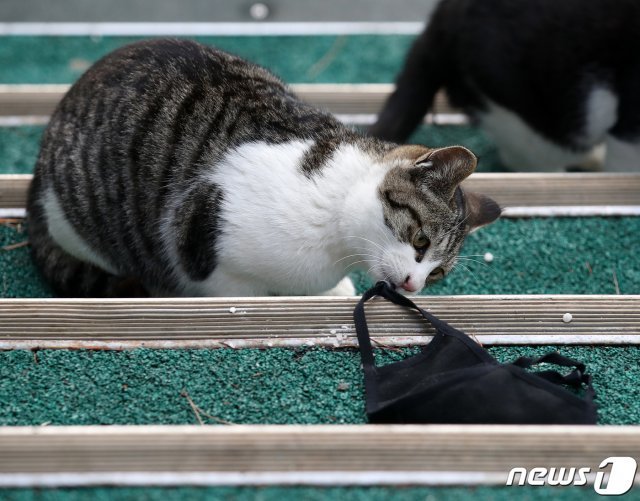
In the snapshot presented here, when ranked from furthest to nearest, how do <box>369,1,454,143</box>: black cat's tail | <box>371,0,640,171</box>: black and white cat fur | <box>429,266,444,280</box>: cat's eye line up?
<box>369,1,454,143</box>: black cat's tail, <box>371,0,640,171</box>: black and white cat fur, <box>429,266,444,280</box>: cat's eye

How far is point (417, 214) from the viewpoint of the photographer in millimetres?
1842

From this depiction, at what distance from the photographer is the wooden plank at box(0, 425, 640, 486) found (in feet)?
4.62

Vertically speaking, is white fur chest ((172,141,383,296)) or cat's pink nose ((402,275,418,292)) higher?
white fur chest ((172,141,383,296))

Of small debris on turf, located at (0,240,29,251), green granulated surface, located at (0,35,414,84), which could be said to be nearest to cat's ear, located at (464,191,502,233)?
small debris on turf, located at (0,240,29,251)

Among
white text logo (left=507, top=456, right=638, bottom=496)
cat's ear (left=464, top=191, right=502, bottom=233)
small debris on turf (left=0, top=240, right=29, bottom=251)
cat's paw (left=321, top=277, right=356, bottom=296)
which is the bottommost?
cat's paw (left=321, top=277, right=356, bottom=296)

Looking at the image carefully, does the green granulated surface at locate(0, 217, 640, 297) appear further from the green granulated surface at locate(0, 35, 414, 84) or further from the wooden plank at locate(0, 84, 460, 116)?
the green granulated surface at locate(0, 35, 414, 84)

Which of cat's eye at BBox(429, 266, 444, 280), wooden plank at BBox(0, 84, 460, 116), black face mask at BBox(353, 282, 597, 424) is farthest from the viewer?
wooden plank at BBox(0, 84, 460, 116)

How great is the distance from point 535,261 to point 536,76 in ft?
2.21

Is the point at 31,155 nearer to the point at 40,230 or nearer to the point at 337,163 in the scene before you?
the point at 40,230

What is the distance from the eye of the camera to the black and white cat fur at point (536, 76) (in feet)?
8.25

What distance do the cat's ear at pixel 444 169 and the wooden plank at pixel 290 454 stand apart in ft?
2.04

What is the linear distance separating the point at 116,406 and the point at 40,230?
0.71 metres

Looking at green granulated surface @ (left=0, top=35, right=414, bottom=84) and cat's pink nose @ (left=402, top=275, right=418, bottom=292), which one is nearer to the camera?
cat's pink nose @ (left=402, top=275, right=418, bottom=292)

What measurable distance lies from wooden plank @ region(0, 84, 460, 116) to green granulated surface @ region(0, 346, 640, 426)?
1.28 metres
